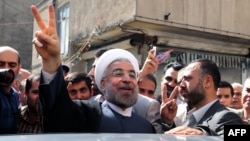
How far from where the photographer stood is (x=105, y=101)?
9.72 feet

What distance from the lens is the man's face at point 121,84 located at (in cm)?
286

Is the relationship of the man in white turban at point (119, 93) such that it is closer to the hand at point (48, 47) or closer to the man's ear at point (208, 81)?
the hand at point (48, 47)

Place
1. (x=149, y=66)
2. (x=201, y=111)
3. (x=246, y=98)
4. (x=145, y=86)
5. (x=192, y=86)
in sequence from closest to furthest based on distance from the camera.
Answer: (x=201, y=111), (x=192, y=86), (x=149, y=66), (x=145, y=86), (x=246, y=98)

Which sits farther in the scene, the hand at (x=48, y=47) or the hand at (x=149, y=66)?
the hand at (x=149, y=66)

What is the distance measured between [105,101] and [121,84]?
18 centimetres

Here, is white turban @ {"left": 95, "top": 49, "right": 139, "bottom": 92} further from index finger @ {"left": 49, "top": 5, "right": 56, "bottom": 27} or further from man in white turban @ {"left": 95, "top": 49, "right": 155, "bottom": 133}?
index finger @ {"left": 49, "top": 5, "right": 56, "bottom": 27}

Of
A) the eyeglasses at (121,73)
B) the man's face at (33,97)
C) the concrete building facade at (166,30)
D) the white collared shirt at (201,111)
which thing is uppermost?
the concrete building facade at (166,30)

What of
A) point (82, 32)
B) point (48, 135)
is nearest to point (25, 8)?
point (82, 32)

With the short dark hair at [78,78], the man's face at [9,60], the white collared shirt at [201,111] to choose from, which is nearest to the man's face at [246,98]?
the white collared shirt at [201,111]

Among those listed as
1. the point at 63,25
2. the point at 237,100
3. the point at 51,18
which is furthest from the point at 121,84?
the point at 63,25

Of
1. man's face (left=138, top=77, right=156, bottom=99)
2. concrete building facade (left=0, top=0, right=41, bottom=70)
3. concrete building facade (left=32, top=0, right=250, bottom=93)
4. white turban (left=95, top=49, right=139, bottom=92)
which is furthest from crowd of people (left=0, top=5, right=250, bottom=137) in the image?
concrete building facade (left=0, top=0, right=41, bottom=70)

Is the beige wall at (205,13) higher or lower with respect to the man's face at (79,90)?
higher

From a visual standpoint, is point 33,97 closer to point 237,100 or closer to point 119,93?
point 119,93

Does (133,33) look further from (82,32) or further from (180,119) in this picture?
(180,119)
